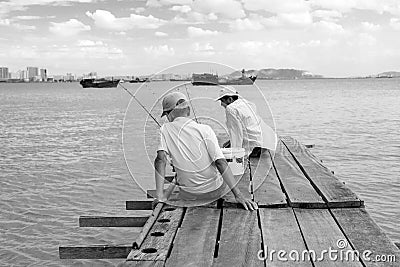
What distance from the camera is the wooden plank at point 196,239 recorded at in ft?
13.7

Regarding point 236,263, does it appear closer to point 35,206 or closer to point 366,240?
point 366,240

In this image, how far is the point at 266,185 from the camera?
264 inches

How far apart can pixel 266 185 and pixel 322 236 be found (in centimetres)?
200

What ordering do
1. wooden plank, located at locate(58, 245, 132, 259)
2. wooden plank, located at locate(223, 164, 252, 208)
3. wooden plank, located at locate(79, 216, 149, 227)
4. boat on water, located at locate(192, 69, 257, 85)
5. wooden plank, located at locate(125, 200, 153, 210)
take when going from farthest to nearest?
wooden plank, located at locate(125, 200, 153, 210)
wooden plank, located at locate(79, 216, 149, 227)
boat on water, located at locate(192, 69, 257, 85)
wooden plank, located at locate(223, 164, 252, 208)
wooden plank, located at locate(58, 245, 132, 259)

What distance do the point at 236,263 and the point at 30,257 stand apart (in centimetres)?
578

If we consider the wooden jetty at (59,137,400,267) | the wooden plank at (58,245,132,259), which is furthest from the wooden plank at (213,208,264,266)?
the wooden plank at (58,245,132,259)

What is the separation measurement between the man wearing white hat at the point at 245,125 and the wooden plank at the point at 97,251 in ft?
9.86

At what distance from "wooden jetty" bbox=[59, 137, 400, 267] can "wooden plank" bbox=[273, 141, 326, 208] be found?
1 cm

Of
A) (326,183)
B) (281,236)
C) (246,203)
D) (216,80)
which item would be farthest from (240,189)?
(281,236)

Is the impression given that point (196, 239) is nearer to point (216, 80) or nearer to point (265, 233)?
point (265, 233)

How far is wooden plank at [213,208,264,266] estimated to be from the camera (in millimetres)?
4207

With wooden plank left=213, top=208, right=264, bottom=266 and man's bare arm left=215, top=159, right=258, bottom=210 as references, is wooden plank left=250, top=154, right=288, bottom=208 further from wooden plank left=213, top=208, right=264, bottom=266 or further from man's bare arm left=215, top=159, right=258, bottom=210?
wooden plank left=213, top=208, right=264, bottom=266

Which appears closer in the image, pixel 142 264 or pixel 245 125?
pixel 142 264

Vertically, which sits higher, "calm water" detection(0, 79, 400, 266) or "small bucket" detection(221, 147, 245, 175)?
"small bucket" detection(221, 147, 245, 175)
